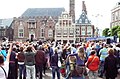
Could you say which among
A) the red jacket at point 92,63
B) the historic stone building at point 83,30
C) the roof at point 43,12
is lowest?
the red jacket at point 92,63

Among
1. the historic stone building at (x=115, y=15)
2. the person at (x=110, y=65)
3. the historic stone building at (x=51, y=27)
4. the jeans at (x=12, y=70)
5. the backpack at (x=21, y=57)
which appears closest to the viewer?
the person at (x=110, y=65)

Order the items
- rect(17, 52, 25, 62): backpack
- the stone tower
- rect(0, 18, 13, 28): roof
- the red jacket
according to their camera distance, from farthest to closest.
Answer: rect(0, 18, 13, 28): roof
the stone tower
rect(17, 52, 25, 62): backpack
the red jacket

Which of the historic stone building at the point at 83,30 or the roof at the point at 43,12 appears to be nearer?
the historic stone building at the point at 83,30

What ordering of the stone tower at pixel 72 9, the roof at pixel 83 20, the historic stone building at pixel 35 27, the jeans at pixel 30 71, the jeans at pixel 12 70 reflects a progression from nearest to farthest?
the jeans at pixel 30 71, the jeans at pixel 12 70, the historic stone building at pixel 35 27, the roof at pixel 83 20, the stone tower at pixel 72 9

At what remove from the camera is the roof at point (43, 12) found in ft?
351

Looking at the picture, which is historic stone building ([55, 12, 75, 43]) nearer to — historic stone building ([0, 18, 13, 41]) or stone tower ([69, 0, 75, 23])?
stone tower ([69, 0, 75, 23])

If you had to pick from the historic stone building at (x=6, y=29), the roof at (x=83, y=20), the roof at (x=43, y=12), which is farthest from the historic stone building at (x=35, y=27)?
the roof at (x=83, y=20)

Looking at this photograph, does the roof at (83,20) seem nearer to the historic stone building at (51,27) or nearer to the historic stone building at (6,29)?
the historic stone building at (51,27)

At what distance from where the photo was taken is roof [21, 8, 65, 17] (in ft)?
351

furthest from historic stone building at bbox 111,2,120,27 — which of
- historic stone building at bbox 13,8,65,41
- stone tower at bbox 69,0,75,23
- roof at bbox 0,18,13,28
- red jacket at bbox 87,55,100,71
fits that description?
red jacket at bbox 87,55,100,71

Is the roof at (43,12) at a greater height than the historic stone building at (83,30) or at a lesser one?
greater

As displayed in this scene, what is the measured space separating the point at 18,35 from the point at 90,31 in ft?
66.6

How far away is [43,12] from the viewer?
10781 centimetres

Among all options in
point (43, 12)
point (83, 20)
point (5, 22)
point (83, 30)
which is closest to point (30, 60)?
point (83, 30)
